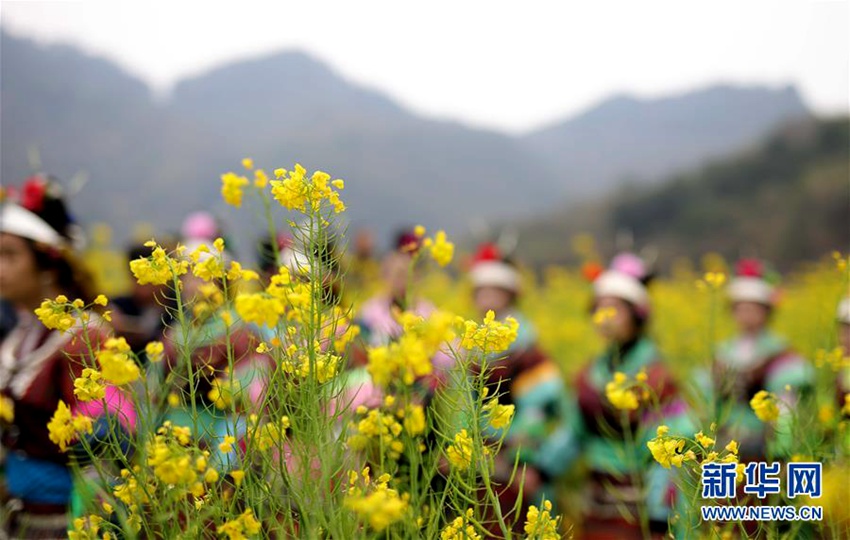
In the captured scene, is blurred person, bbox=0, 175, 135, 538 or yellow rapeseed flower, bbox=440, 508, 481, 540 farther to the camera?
blurred person, bbox=0, 175, 135, 538

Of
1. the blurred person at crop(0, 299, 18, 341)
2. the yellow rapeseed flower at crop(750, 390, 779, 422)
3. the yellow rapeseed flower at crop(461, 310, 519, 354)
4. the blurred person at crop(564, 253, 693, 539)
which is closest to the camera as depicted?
the yellow rapeseed flower at crop(461, 310, 519, 354)

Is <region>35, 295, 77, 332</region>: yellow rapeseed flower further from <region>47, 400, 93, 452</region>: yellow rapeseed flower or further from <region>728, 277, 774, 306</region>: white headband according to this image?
<region>728, 277, 774, 306</region>: white headband

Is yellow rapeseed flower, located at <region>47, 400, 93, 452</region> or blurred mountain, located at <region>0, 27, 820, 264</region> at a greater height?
blurred mountain, located at <region>0, 27, 820, 264</region>

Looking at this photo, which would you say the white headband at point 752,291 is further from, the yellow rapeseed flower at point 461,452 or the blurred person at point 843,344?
the yellow rapeseed flower at point 461,452

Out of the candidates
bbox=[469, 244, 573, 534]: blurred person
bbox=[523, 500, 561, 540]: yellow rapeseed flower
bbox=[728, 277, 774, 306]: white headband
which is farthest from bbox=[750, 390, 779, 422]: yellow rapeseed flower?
bbox=[728, 277, 774, 306]: white headband

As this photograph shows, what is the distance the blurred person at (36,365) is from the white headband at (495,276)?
56.8 inches

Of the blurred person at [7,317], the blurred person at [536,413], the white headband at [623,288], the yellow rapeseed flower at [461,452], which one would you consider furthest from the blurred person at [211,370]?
the blurred person at [7,317]

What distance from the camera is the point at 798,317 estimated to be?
16.3 ft

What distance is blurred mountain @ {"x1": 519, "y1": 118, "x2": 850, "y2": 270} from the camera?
1499cm

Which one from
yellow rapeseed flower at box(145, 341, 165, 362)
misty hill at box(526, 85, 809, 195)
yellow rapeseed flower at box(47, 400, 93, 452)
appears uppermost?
misty hill at box(526, 85, 809, 195)

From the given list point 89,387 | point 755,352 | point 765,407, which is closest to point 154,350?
point 89,387

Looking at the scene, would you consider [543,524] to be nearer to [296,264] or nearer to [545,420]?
[296,264]

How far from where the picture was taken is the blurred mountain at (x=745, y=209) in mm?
14992

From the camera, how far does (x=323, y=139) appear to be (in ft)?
88.0
